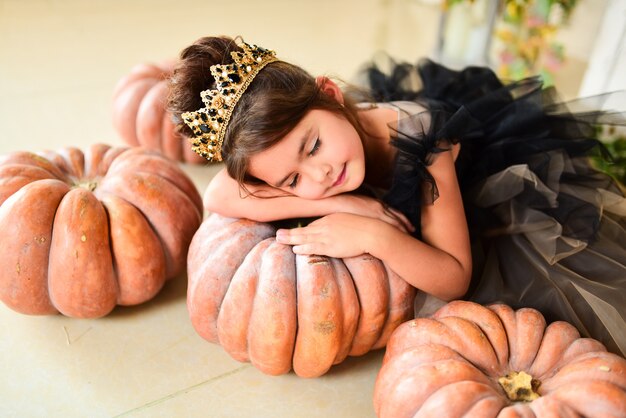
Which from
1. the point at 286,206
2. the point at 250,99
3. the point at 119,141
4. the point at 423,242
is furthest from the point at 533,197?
the point at 119,141

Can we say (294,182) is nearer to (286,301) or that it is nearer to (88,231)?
(286,301)

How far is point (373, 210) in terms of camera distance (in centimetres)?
118

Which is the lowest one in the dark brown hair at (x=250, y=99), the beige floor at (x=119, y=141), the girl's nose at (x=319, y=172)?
the beige floor at (x=119, y=141)

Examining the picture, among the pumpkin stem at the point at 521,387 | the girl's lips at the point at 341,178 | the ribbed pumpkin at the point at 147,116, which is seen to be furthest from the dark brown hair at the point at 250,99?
the ribbed pumpkin at the point at 147,116

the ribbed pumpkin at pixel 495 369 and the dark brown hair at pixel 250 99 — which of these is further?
the dark brown hair at pixel 250 99

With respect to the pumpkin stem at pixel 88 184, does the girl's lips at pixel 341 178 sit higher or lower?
higher

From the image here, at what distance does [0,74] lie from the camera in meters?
2.39

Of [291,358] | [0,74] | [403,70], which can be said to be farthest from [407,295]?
[0,74]

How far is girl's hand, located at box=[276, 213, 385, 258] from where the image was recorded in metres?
1.08

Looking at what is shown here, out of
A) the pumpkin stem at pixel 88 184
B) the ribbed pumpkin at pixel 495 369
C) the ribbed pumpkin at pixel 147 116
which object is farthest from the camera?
the ribbed pumpkin at pixel 147 116

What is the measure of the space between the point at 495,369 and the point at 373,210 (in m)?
0.41

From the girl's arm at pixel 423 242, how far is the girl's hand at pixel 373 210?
0.04m

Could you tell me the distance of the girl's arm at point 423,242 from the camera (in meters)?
1.08

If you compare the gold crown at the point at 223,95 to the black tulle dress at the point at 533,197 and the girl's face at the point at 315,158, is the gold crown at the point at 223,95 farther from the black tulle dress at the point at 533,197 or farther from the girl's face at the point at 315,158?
the black tulle dress at the point at 533,197
